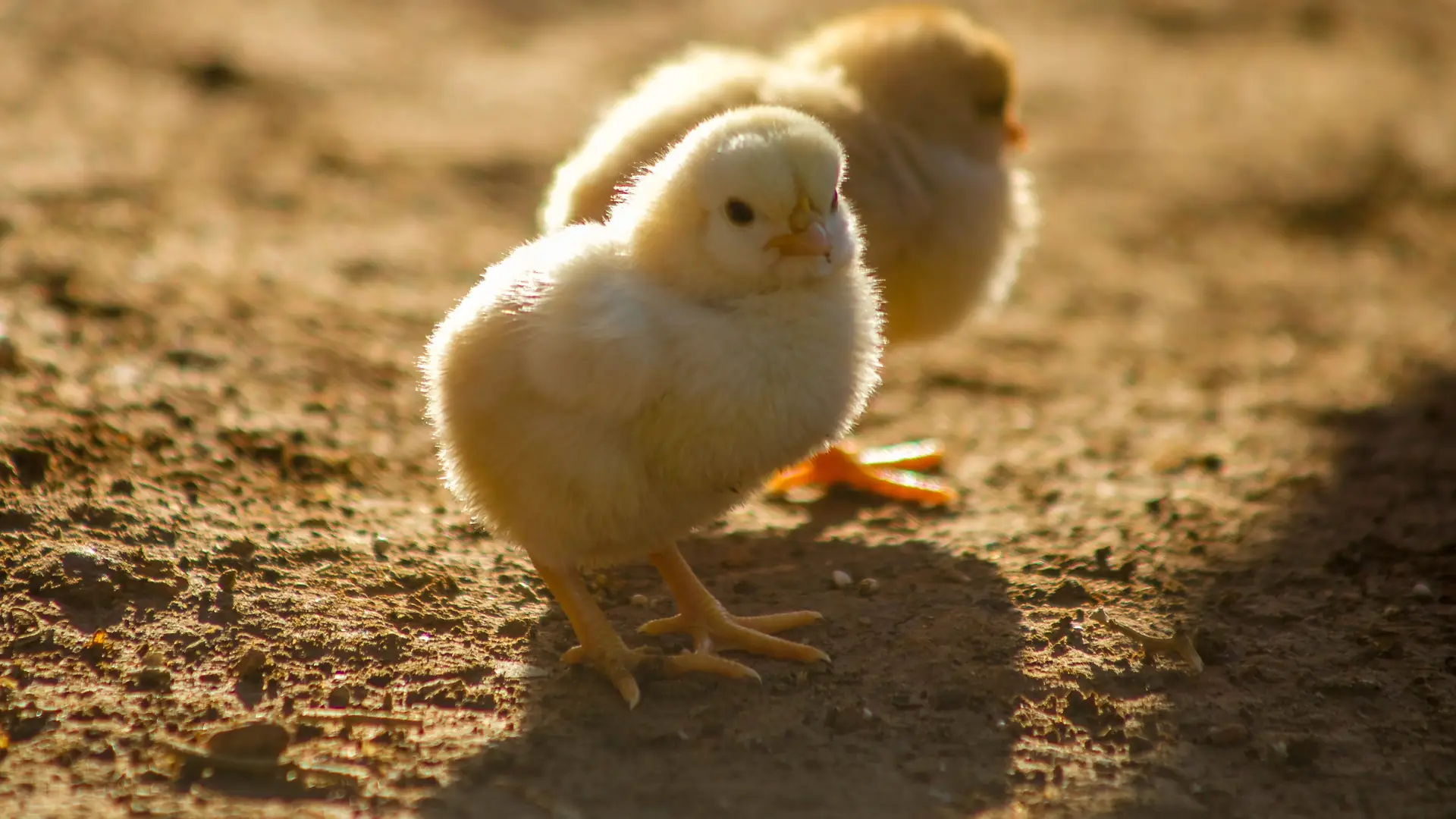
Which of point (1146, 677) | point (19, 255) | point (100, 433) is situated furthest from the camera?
point (19, 255)

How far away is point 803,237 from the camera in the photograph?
315cm

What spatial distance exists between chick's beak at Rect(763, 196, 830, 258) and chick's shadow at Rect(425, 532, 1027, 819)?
1.03m

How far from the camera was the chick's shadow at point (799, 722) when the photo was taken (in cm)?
287

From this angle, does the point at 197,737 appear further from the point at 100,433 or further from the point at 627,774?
the point at 100,433

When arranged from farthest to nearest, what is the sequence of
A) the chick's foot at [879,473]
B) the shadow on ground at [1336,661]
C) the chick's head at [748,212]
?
the chick's foot at [879,473] → the chick's head at [748,212] → the shadow on ground at [1336,661]

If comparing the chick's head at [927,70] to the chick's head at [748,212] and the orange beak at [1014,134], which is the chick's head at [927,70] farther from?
the chick's head at [748,212]

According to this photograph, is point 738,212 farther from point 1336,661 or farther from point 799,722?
point 1336,661

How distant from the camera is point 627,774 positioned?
2.94m

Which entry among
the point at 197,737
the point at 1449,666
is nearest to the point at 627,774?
the point at 197,737

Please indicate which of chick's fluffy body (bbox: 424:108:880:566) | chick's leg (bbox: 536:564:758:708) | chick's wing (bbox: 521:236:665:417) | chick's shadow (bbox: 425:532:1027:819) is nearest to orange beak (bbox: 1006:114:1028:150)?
chick's shadow (bbox: 425:532:1027:819)

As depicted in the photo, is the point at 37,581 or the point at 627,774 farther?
the point at 37,581

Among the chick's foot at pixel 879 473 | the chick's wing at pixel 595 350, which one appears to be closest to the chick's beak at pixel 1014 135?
the chick's foot at pixel 879 473

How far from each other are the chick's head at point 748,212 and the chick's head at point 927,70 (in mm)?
1582

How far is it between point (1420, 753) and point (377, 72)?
659 centimetres
